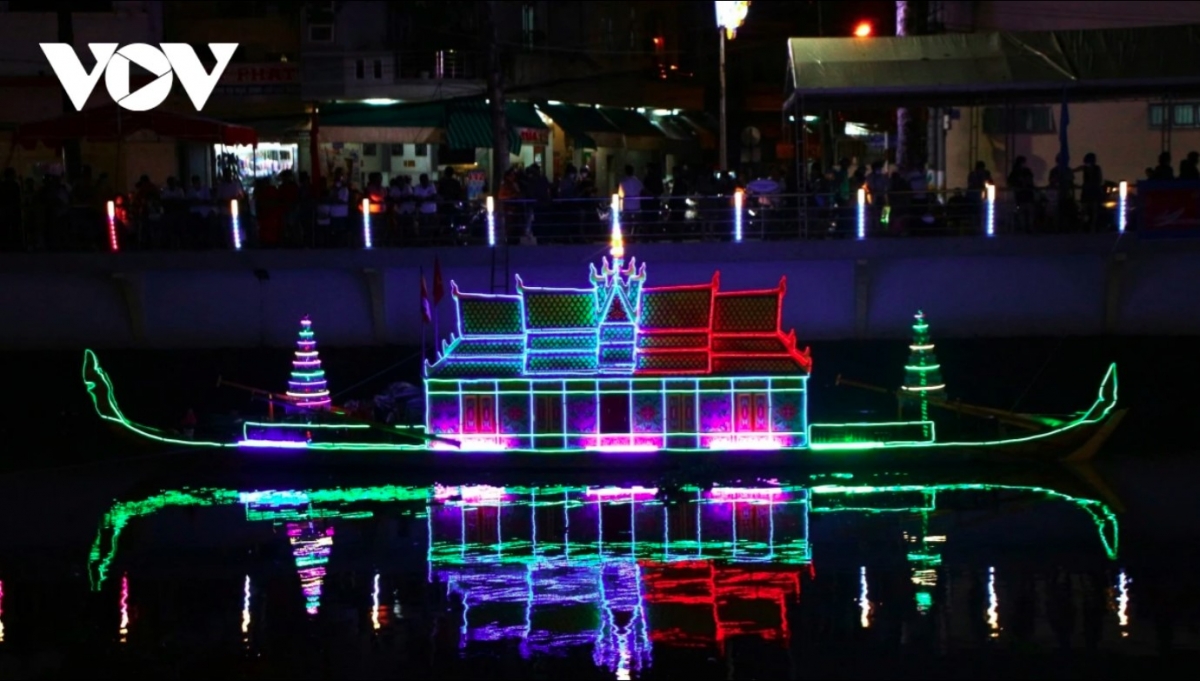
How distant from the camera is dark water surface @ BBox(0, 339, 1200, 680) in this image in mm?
17156

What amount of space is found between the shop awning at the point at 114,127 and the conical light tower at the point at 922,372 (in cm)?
1408

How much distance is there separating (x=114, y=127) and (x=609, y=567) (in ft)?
51.5

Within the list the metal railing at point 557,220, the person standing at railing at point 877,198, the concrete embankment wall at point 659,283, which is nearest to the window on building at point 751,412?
the metal railing at point 557,220

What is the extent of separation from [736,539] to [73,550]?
8.13 meters

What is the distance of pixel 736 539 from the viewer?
21688mm

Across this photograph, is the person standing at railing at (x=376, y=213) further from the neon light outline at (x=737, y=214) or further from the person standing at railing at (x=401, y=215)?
the neon light outline at (x=737, y=214)

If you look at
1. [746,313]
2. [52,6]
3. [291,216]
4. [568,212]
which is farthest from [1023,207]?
[52,6]

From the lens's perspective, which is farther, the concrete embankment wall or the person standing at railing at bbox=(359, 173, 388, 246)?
the person standing at railing at bbox=(359, 173, 388, 246)

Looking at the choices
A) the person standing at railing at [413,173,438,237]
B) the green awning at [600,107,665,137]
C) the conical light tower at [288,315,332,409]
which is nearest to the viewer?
the conical light tower at [288,315,332,409]

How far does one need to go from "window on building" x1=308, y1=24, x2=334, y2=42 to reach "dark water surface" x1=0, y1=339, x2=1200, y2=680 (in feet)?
58.6

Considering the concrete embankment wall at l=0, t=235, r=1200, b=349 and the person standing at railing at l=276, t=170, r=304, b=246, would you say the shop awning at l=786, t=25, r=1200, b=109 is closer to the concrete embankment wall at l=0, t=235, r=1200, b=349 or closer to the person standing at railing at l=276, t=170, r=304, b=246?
the concrete embankment wall at l=0, t=235, r=1200, b=349

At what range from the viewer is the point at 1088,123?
37781 millimetres

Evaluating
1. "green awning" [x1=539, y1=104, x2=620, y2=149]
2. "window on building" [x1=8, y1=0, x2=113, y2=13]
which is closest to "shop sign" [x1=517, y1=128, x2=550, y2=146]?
"green awning" [x1=539, y1=104, x2=620, y2=149]

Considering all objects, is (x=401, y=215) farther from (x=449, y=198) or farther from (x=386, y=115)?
(x=386, y=115)
